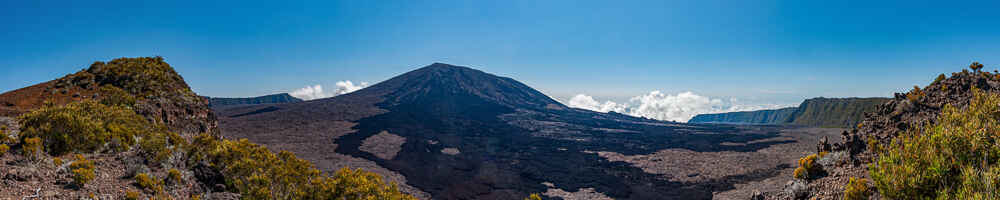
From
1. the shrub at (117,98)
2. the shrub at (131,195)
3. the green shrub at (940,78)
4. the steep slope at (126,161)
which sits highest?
the green shrub at (940,78)

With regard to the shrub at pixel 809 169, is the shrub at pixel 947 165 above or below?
above

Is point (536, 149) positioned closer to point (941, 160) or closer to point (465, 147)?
point (465, 147)

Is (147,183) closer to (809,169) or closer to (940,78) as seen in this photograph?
(809,169)

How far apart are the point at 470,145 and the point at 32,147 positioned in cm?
3729

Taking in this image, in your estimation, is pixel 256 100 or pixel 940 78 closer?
pixel 940 78

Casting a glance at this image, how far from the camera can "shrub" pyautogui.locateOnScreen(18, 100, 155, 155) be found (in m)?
6.96

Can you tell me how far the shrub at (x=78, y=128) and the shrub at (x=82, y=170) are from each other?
2.31 ft

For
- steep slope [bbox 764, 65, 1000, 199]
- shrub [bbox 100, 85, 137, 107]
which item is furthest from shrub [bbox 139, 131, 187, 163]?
steep slope [bbox 764, 65, 1000, 199]

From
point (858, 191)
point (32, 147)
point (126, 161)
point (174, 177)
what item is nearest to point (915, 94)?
point (858, 191)

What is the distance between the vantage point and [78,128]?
24.2 feet

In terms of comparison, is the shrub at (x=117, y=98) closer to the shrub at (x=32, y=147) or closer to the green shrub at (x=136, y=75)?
the green shrub at (x=136, y=75)

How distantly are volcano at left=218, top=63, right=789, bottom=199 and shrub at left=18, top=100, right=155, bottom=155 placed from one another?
15.4 metres

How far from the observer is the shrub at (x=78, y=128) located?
274 inches

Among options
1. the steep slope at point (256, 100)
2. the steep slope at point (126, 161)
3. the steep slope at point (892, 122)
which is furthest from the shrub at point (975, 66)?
the steep slope at point (256, 100)
